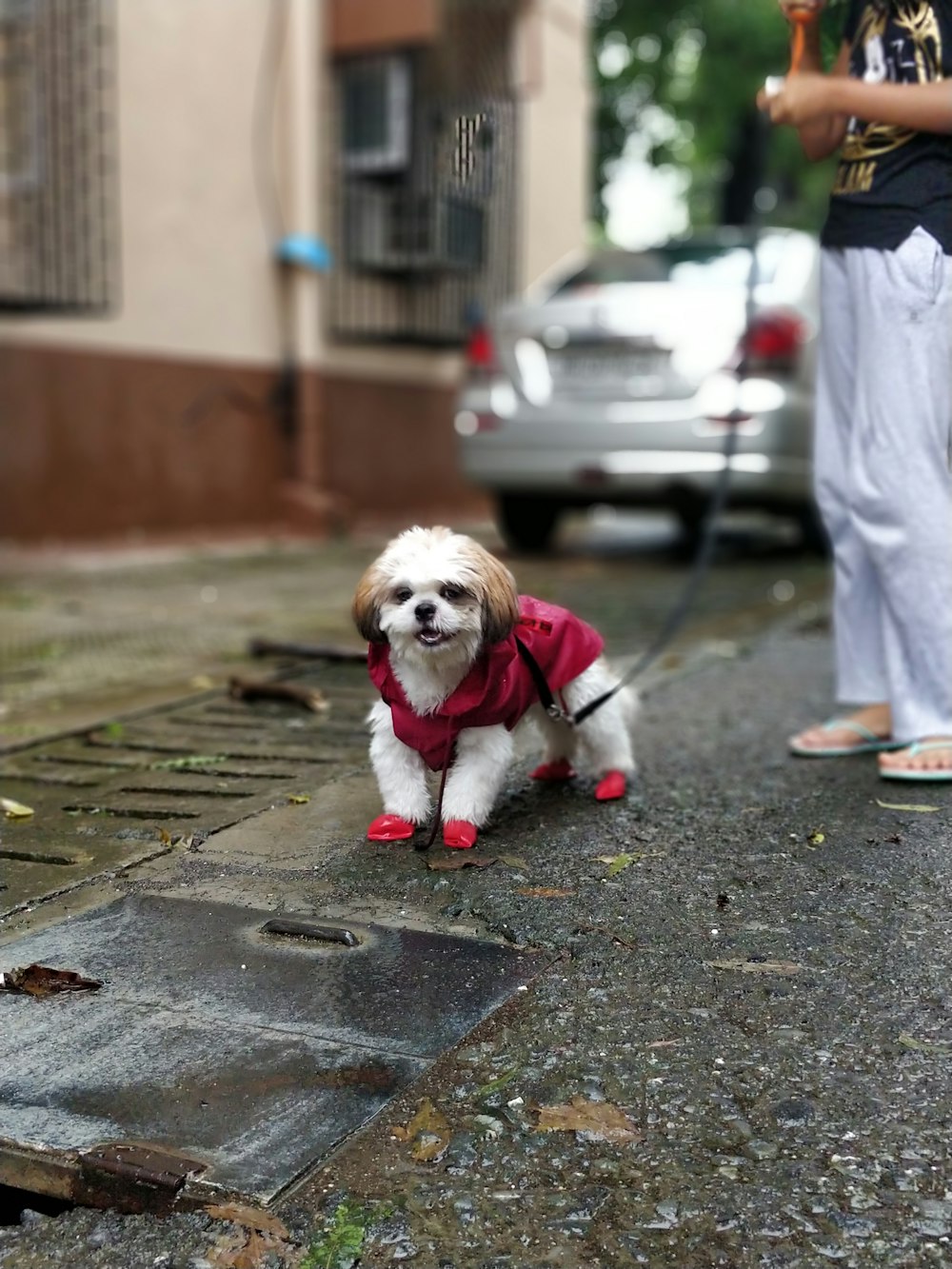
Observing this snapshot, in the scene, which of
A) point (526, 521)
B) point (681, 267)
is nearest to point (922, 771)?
point (681, 267)

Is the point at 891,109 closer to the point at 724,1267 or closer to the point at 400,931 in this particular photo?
the point at 400,931

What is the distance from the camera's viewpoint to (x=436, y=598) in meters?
2.71

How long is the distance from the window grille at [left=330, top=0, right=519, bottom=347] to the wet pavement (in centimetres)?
875

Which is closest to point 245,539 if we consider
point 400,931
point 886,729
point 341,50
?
point 341,50

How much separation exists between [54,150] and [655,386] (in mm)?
4032

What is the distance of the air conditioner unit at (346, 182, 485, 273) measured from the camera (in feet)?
39.4

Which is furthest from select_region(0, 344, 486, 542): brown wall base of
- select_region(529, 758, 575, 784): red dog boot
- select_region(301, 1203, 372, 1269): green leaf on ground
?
select_region(301, 1203, 372, 1269): green leaf on ground

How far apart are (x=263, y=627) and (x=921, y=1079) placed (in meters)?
4.62

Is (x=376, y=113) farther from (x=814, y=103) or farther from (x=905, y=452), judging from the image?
(x=905, y=452)

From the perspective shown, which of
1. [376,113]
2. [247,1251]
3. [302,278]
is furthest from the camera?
[376,113]

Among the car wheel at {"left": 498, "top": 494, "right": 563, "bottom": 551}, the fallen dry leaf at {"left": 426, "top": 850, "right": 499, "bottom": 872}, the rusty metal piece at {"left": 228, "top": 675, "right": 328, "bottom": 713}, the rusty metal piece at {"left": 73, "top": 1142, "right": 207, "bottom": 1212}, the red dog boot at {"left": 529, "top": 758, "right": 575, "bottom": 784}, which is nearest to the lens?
the rusty metal piece at {"left": 73, "top": 1142, "right": 207, "bottom": 1212}

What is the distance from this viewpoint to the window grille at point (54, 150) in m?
8.74

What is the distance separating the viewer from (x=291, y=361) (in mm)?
11195

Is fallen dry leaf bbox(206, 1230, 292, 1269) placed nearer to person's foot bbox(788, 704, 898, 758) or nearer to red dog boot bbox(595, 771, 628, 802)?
red dog boot bbox(595, 771, 628, 802)
